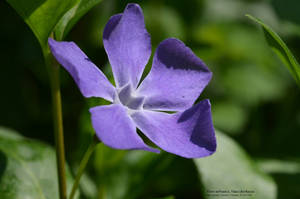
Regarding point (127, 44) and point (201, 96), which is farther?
point (201, 96)

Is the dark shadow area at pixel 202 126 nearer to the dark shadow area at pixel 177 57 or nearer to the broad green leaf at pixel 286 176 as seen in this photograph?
the dark shadow area at pixel 177 57

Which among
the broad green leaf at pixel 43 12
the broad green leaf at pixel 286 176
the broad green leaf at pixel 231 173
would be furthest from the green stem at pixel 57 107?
the broad green leaf at pixel 286 176

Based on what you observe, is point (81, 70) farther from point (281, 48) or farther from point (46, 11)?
point (281, 48)

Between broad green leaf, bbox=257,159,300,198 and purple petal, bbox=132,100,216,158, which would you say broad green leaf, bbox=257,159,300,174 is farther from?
purple petal, bbox=132,100,216,158

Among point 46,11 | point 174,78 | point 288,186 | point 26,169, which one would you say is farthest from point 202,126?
point 288,186

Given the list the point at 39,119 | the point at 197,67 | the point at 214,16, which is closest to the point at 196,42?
the point at 214,16

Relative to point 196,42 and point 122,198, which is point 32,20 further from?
point 196,42

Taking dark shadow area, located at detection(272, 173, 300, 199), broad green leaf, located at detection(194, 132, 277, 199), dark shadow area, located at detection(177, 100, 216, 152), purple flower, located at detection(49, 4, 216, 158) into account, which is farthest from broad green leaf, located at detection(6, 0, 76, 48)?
dark shadow area, located at detection(272, 173, 300, 199)
